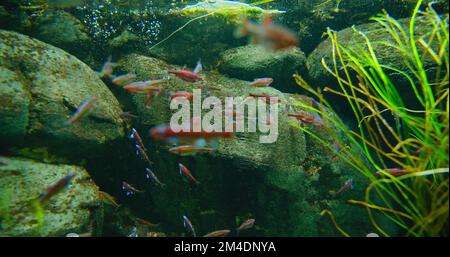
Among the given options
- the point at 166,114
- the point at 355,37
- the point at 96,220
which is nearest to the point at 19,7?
the point at 166,114

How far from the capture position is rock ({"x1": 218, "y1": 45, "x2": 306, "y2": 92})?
6512 mm

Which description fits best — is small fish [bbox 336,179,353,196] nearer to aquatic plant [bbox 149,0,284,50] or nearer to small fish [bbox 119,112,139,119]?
small fish [bbox 119,112,139,119]

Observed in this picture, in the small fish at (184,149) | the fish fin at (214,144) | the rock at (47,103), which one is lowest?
the small fish at (184,149)

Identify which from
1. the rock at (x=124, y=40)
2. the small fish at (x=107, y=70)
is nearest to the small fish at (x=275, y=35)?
the small fish at (x=107, y=70)

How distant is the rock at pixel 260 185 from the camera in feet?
16.0

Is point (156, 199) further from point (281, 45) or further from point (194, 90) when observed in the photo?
point (281, 45)

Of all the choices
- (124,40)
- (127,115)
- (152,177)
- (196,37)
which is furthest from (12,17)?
(152,177)

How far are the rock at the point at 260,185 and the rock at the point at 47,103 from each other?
85 cm

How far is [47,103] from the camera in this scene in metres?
4.61

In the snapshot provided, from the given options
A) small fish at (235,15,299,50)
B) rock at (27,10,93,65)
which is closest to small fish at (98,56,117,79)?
rock at (27,10,93,65)

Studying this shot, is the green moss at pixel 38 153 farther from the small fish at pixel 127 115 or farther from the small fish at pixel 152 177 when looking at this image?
the small fish at pixel 152 177

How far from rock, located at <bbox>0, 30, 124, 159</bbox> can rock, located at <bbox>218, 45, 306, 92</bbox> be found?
291 centimetres

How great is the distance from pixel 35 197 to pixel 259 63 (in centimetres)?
506

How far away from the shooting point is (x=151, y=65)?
6.27 m
